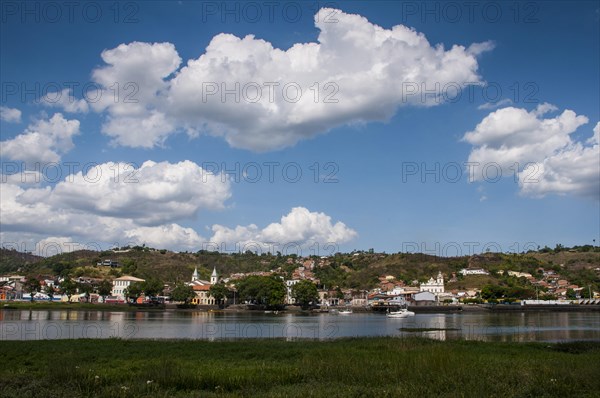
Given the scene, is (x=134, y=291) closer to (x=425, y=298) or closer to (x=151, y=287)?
(x=151, y=287)

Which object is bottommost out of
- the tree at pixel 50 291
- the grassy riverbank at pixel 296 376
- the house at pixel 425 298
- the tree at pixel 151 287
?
the house at pixel 425 298

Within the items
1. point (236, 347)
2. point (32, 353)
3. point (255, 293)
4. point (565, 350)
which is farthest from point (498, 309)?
point (32, 353)

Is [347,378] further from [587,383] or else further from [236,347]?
[236,347]

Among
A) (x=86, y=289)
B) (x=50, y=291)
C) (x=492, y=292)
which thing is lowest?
(x=492, y=292)

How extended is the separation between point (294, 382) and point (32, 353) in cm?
1789

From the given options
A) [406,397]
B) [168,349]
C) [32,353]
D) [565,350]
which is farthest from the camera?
[565,350]

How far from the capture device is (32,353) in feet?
99.8

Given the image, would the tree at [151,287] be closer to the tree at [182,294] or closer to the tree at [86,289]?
the tree at [182,294]

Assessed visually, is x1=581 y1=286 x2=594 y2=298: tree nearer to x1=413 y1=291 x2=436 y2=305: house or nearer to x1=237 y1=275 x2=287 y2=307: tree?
x1=413 y1=291 x2=436 y2=305: house

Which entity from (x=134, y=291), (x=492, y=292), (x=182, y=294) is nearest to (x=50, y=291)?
(x=134, y=291)

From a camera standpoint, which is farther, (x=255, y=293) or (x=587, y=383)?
(x=255, y=293)

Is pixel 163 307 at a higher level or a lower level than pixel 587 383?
lower

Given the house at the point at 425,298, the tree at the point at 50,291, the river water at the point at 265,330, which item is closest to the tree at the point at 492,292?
the house at the point at 425,298

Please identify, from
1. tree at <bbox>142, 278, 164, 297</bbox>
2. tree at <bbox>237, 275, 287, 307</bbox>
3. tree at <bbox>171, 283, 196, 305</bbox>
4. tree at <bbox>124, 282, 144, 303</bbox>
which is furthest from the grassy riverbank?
tree at <bbox>124, 282, 144, 303</bbox>
